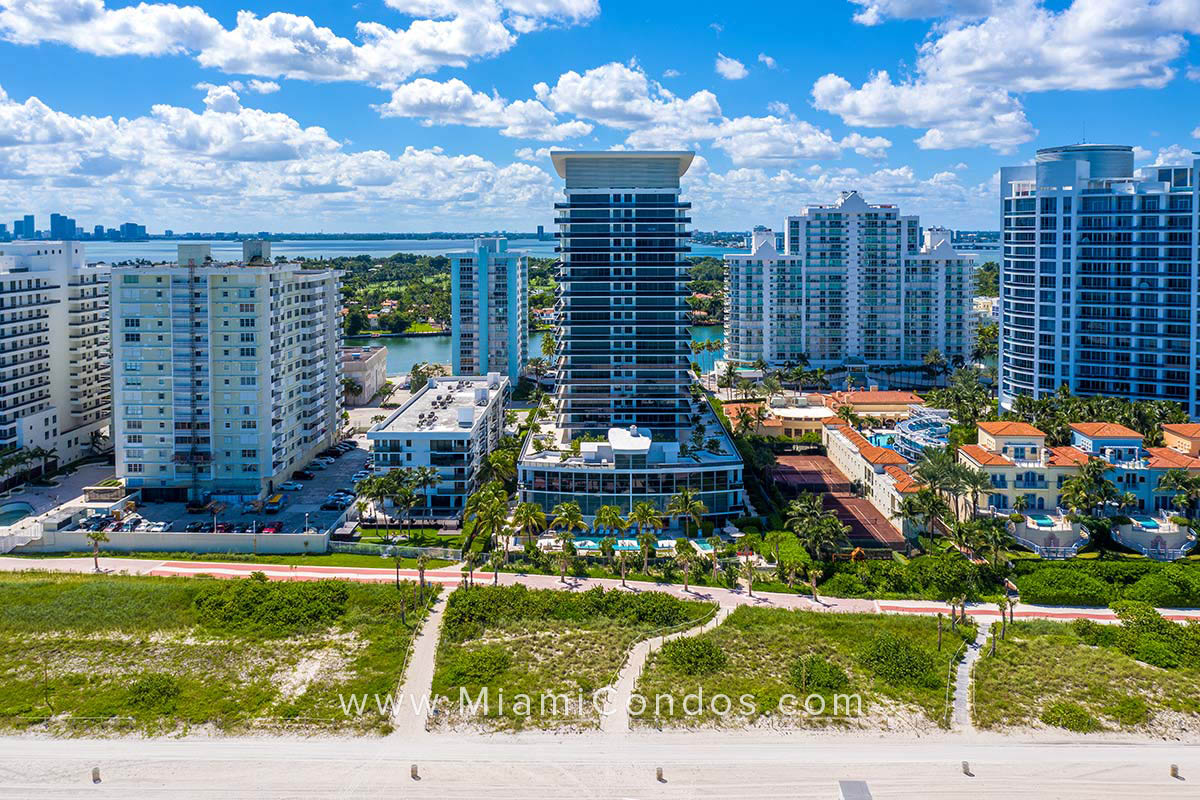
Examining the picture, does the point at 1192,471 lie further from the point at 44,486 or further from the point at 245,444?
the point at 44,486

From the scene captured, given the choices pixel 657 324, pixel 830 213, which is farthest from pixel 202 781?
pixel 830 213

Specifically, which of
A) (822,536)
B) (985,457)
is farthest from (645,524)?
(985,457)

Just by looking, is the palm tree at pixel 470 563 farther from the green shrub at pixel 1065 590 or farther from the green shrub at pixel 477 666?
the green shrub at pixel 1065 590

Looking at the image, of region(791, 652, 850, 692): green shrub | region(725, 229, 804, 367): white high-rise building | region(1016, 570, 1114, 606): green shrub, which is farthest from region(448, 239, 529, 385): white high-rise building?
region(791, 652, 850, 692): green shrub

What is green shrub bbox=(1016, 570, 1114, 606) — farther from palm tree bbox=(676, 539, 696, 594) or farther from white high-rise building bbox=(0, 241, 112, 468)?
white high-rise building bbox=(0, 241, 112, 468)

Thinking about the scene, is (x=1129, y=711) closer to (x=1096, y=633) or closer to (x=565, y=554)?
(x=1096, y=633)

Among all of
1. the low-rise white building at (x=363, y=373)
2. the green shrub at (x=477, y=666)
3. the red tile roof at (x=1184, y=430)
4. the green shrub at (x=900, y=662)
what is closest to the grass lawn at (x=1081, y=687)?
the green shrub at (x=900, y=662)
